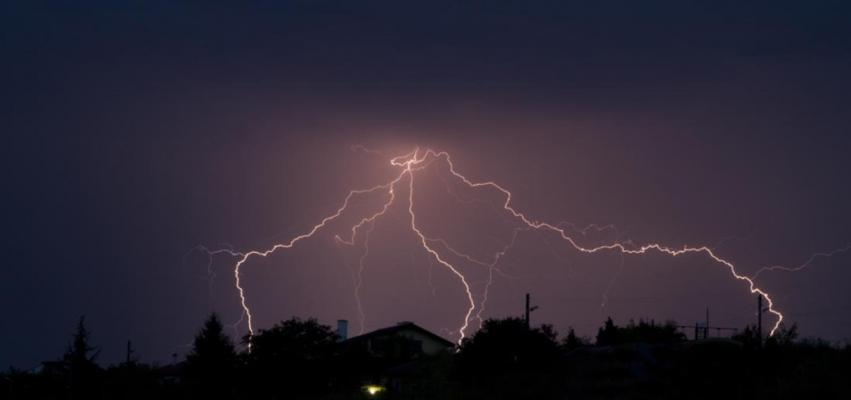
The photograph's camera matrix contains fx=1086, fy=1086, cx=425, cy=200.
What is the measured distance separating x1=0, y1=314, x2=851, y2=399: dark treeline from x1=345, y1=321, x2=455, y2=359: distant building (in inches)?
41.8

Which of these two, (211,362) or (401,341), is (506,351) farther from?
(401,341)

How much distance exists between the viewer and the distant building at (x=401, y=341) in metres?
54.9

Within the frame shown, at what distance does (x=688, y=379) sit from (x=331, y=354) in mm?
18106

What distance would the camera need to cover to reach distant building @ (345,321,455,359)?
54.9 meters

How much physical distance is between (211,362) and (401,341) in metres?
11.9

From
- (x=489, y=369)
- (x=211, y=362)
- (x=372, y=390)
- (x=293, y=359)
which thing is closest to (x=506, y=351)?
(x=489, y=369)

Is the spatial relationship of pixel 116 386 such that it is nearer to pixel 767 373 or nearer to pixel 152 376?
pixel 152 376

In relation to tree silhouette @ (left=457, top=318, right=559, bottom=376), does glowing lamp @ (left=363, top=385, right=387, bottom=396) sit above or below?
below

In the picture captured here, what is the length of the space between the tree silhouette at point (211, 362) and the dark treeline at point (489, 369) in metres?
0.06

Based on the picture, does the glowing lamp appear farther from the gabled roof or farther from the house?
the gabled roof

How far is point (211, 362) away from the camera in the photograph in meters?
47.7

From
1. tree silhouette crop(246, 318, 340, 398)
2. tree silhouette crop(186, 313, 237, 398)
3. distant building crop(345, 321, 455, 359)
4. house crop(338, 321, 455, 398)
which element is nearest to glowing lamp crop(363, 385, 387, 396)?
house crop(338, 321, 455, 398)

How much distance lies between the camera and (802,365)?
1000 inches

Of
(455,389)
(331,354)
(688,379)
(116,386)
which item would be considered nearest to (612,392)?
(688,379)
